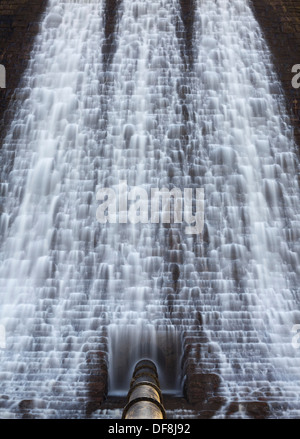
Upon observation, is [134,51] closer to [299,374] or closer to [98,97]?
[98,97]

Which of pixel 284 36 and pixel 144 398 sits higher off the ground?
pixel 284 36

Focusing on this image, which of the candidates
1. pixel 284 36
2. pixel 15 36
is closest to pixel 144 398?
pixel 15 36

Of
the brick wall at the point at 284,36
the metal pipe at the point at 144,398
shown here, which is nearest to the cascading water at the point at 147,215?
the brick wall at the point at 284,36

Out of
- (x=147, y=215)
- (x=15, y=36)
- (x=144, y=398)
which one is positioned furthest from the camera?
(x=15, y=36)

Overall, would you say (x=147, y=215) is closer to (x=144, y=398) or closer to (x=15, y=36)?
(x=144, y=398)

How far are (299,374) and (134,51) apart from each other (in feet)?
25.6

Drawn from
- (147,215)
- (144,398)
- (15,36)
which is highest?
(15,36)

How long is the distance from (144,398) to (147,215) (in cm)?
420

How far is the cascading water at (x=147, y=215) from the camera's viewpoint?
21.1 feet

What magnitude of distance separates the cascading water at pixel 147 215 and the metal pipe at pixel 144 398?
96cm

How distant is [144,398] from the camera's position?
13.6 feet

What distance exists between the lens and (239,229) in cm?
778

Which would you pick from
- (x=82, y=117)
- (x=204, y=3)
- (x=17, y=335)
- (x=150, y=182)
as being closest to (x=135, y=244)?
Answer: (x=150, y=182)

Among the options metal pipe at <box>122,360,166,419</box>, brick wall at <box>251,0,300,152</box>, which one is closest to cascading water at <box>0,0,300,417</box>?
brick wall at <box>251,0,300,152</box>
